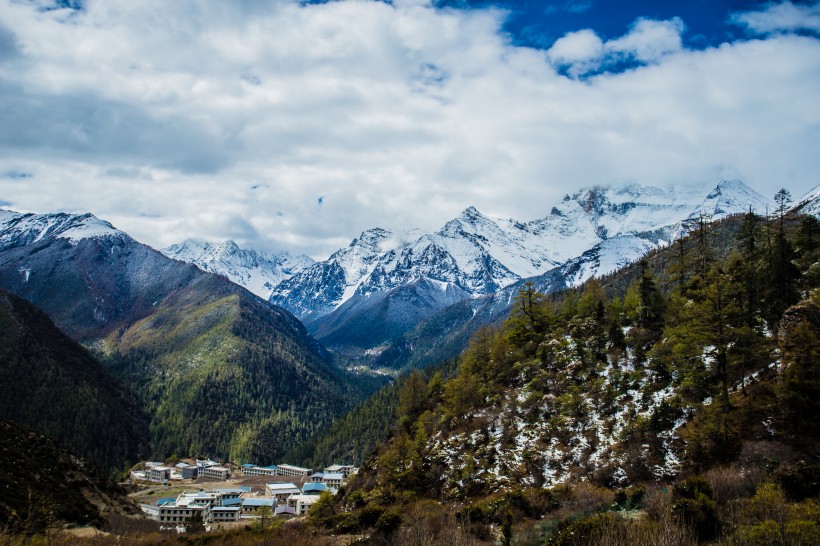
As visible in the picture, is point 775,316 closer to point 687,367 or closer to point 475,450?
point 687,367

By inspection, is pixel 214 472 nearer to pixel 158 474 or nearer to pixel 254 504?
pixel 158 474

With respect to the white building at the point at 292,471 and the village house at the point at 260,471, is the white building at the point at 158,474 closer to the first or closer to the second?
the village house at the point at 260,471

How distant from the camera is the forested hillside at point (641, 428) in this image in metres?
20.0

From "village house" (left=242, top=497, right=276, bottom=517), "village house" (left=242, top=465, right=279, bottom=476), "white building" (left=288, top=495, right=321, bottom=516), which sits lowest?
"village house" (left=242, top=465, right=279, bottom=476)

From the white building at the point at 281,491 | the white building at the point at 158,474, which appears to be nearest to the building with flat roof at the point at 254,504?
the white building at the point at 281,491

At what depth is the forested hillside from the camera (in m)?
20.0

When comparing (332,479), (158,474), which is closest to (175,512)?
(332,479)

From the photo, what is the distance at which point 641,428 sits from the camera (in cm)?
3762

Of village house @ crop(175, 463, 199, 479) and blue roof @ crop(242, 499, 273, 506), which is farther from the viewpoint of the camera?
village house @ crop(175, 463, 199, 479)

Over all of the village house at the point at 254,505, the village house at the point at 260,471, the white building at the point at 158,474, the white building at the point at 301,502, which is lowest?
the village house at the point at 260,471

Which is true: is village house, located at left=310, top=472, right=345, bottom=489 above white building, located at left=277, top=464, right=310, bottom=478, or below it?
above

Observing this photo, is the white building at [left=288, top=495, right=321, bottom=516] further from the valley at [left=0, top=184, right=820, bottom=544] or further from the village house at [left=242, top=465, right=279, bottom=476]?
the village house at [left=242, top=465, right=279, bottom=476]

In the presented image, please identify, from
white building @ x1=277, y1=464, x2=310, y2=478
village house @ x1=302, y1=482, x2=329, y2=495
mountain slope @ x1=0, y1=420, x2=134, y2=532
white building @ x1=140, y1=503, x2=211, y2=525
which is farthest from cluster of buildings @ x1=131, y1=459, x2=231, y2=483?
mountain slope @ x1=0, y1=420, x2=134, y2=532

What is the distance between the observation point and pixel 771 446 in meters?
27.3
